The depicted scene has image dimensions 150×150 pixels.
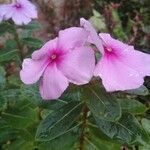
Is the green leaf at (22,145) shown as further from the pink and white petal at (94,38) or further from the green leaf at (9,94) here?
the pink and white petal at (94,38)

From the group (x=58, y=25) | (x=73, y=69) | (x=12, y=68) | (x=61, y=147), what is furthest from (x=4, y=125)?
(x=58, y=25)

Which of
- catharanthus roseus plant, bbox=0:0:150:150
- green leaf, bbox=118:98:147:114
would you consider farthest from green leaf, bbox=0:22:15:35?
green leaf, bbox=118:98:147:114

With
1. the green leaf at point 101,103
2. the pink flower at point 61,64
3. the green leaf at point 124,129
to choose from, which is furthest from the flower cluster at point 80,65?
the green leaf at point 124,129

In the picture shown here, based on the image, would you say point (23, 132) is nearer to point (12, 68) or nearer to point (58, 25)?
point (12, 68)

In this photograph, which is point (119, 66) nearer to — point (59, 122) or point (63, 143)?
point (59, 122)

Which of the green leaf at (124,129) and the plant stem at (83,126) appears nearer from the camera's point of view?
the green leaf at (124,129)

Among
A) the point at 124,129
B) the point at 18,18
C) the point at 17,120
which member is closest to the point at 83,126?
the point at 124,129
